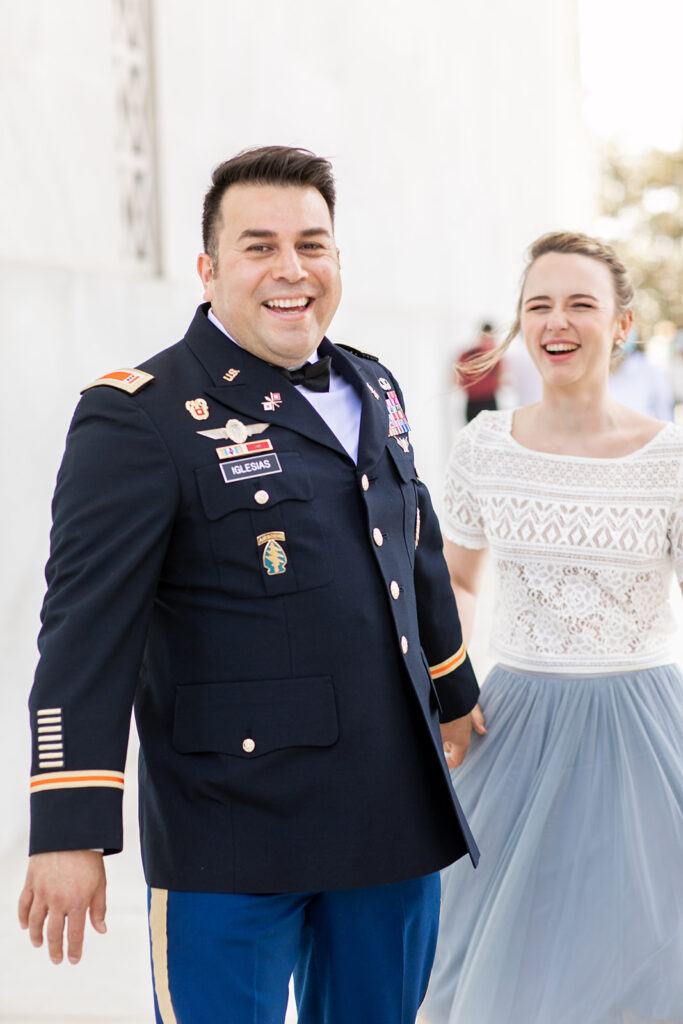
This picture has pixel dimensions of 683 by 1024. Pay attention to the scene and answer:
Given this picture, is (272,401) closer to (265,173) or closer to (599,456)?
(265,173)

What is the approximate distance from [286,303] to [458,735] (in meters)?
1.04

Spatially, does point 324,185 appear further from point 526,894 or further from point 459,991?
point 459,991

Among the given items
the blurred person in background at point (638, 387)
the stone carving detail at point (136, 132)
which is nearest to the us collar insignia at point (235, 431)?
the stone carving detail at point (136, 132)

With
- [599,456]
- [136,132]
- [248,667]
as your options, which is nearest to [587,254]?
[599,456]

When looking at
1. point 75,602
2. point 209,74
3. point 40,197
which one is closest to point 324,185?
point 75,602

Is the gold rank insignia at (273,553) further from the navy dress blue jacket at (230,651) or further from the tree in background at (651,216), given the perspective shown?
the tree in background at (651,216)

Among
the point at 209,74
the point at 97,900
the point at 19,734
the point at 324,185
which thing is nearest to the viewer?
the point at 97,900

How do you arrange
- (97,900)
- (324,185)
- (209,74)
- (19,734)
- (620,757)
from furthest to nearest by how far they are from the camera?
(209,74)
(19,734)
(620,757)
(324,185)
(97,900)

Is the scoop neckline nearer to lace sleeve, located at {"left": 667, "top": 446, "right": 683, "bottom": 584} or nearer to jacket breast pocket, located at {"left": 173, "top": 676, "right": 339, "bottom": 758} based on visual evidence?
lace sleeve, located at {"left": 667, "top": 446, "right": 683, "bottom": 584}

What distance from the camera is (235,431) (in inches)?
74.0

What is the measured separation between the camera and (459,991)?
249cm

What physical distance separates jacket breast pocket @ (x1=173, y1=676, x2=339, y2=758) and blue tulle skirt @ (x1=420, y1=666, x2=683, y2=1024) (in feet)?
2.97

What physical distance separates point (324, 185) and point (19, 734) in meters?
2.79

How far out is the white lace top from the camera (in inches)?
103
